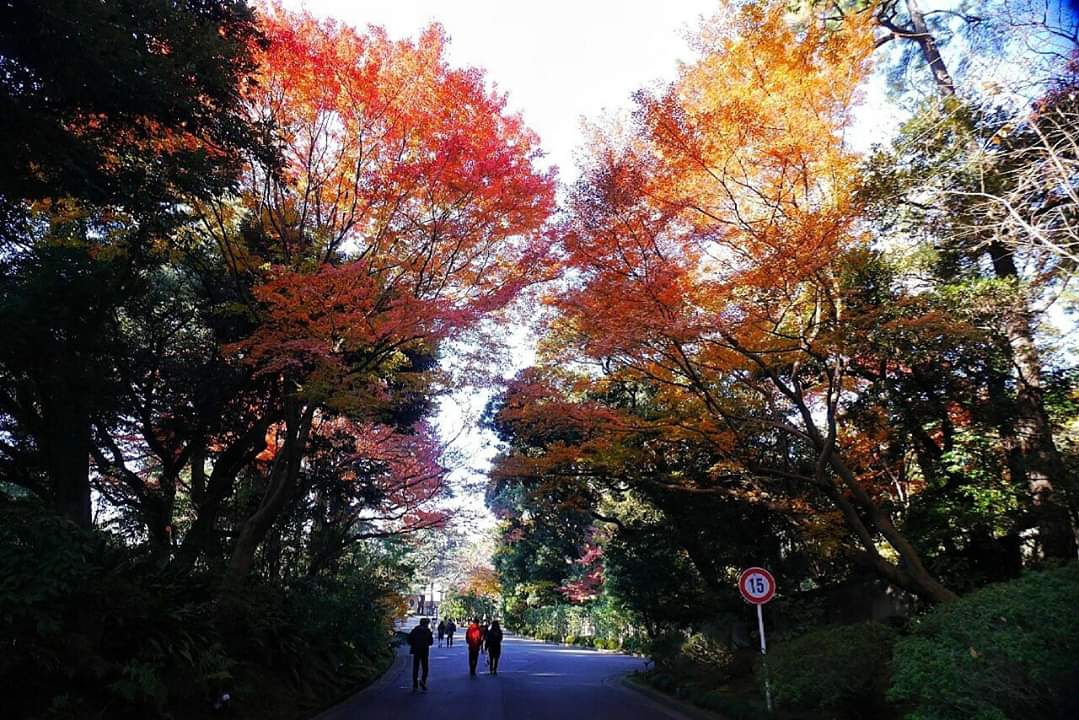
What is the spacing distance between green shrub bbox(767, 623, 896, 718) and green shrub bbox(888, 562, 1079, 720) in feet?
4.27

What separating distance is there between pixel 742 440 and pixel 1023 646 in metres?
5.74

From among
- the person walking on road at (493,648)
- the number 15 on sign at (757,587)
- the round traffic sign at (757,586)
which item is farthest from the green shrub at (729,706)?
the person walking on road at (493,648)

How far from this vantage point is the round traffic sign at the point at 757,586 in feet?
33.4

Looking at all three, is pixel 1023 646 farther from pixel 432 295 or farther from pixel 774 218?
pixel 432 295

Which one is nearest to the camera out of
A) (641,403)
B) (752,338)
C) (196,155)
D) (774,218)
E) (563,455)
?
(196,155)

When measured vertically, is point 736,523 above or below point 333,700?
above

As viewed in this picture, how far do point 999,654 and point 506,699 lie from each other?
30.9ft

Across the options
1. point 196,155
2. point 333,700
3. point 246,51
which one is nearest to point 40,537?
point 196,155

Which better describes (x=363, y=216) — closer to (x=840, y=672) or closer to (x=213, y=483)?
(x=213, y=483)

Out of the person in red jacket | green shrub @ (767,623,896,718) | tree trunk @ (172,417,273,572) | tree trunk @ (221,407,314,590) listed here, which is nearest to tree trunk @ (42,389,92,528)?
tree trunk @ (221,407,314,590)

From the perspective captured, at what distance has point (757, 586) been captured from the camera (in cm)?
1030

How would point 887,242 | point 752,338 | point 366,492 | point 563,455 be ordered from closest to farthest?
point 752,338 → point 887,242 → point 563,455 → point 366,492

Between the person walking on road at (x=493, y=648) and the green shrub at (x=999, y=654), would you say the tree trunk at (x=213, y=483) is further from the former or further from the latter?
the green shrub at (x=999, y=654)

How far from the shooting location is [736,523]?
1398 centimetres
